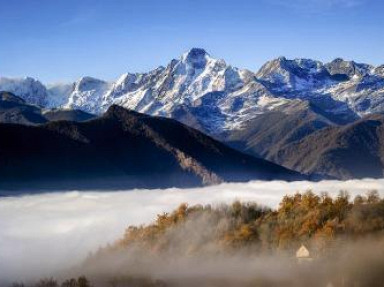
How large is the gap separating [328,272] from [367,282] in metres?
14.4

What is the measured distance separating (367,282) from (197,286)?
4283 centimetres

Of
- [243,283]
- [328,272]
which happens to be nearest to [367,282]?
[328,272]

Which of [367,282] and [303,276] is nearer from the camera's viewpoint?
[367,282]

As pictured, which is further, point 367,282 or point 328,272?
point 328,272

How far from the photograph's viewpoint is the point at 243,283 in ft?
649

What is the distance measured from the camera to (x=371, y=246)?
199250 millimetres

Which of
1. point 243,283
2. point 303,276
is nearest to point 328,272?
point 303,276

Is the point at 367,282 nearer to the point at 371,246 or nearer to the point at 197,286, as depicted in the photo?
the point at 371,246

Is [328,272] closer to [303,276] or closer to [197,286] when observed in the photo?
[303,276]

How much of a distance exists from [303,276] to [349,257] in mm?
12199

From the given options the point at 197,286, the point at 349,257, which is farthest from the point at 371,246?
the point at 197,286

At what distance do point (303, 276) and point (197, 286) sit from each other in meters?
25.6

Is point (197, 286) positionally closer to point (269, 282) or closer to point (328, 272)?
point (269, 282)

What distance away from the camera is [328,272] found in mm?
187375
